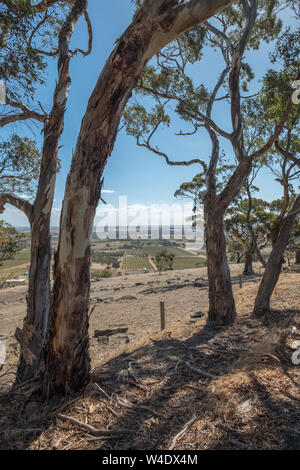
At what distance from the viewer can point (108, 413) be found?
2623 mm

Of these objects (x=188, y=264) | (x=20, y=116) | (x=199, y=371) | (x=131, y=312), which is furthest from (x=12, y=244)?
(x=188, y=264)

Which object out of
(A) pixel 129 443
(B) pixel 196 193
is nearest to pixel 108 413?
(A) pixel 129 443

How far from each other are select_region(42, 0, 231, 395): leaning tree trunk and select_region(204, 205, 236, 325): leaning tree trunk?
3.52 metres

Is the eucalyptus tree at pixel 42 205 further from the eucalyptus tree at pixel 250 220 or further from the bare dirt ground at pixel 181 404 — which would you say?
the eucalyptus tree at pixel 250 220

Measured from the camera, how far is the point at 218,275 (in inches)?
227

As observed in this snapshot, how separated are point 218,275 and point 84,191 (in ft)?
12.9

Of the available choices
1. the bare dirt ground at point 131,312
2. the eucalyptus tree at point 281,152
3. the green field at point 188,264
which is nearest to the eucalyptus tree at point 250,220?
the bare dirt ground at point 131,312

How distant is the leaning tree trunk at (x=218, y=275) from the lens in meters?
5.73

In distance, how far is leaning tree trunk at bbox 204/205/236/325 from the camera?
18.8ft

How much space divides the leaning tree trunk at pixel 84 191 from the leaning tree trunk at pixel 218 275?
3.52 metres

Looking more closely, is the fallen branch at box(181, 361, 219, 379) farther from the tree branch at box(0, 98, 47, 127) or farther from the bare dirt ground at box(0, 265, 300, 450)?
the tree branch at box(0, 98, 47, 127)

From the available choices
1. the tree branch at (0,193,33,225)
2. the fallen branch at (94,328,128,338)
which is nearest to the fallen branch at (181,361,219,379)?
the tree branch at (0,193,33,225)

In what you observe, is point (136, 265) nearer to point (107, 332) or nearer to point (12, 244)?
point (12, 244)
